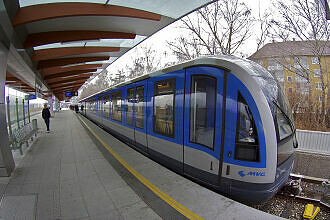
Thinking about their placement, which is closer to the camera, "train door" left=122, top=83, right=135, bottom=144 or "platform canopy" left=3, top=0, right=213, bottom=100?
"platform canopy" left=3, top=0, right=213, bottom=100

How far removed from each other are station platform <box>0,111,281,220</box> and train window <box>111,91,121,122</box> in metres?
3.83

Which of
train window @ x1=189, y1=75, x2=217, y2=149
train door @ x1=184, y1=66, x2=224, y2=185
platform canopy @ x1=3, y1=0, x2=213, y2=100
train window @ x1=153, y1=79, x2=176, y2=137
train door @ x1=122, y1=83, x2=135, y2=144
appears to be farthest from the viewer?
train door @ x1=122, y1=83, x2=135, y2=144

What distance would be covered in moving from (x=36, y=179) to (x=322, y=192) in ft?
25.0

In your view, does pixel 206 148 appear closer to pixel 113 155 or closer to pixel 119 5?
pixel 113 155

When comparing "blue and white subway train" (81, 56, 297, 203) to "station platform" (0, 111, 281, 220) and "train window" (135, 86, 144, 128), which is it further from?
"train window" (135, 86, 144, 128)

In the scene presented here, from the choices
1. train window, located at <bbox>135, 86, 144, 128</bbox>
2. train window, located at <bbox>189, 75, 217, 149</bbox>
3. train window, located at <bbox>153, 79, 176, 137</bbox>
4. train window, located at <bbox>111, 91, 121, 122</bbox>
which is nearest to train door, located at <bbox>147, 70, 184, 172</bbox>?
train window, located at <bbox>153, 79, 176, 137</bbox>

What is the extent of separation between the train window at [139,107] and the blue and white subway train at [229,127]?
5.56 ft

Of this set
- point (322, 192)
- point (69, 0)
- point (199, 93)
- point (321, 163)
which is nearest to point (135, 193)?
point (199, 93)

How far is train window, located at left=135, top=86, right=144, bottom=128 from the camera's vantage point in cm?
600

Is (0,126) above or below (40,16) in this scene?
below

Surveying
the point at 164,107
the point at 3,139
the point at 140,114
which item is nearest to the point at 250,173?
the point at 164,107

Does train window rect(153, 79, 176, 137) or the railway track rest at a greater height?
train window rect(153, 79, 176, 137)

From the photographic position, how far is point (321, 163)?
288 inches

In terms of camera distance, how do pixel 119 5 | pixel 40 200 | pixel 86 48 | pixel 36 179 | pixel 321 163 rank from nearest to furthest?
pixel 40 200 < pixel 36 179 < pixel 119 5 < pixel 321 163 < pixel 86 48
